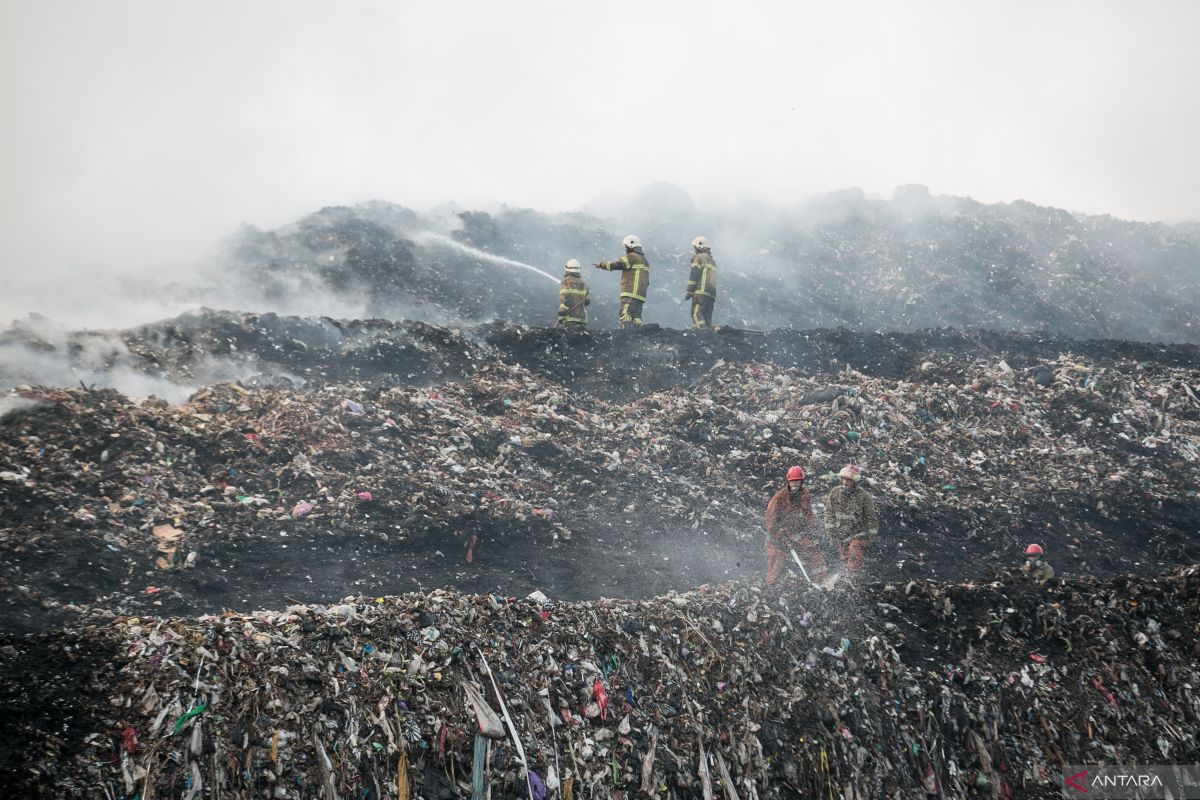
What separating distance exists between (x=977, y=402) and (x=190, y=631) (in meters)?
11.1

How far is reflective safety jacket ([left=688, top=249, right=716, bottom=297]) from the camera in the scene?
1343 cm

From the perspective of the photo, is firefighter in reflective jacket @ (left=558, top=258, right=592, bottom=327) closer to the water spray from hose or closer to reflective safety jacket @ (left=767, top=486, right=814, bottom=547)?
the water spray from hose

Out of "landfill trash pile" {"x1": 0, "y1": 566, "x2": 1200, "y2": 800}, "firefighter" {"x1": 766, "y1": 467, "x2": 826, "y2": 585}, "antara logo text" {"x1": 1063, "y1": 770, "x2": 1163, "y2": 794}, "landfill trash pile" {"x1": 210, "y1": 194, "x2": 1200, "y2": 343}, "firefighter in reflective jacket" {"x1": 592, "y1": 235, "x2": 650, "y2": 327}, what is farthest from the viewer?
"landfill trash pile" {"x1": 210, "y1": 194, "x2": 1200, "y2": 343}

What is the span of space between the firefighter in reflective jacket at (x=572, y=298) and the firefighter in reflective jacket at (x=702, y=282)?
1981 mm

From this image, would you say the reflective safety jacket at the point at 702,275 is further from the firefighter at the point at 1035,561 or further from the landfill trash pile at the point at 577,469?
the firefighter at the point at 1035,561

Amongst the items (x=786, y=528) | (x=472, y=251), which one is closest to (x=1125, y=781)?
(x=786, y=528)

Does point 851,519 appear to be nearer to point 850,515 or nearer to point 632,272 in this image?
point 850,515

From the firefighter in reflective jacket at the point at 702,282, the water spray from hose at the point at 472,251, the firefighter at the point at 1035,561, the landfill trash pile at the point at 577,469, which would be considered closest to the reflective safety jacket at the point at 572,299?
the landfill trash pile at the point at 577,469

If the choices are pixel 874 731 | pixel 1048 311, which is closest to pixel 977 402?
pixel 874 731

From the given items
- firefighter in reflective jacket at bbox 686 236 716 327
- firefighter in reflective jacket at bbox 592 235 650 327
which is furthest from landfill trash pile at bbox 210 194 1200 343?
firefighter in reflective jacket at bbox 686 236 716 327

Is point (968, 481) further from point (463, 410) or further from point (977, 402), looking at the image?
point (463, 410)

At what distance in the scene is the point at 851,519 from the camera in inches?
272

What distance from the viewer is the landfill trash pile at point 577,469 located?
7012mm

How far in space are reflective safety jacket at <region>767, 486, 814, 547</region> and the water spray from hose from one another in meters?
12.7
